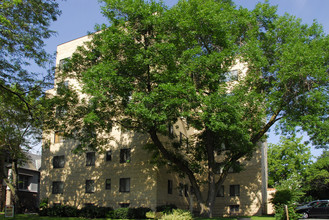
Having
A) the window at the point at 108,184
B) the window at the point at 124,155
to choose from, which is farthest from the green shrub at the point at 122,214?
the window at the point at 124,155

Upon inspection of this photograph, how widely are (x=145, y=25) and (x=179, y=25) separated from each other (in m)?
2.35

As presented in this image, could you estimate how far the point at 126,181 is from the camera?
29.9 m

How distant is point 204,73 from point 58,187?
72.5 feet

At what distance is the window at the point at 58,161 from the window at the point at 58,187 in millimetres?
1845

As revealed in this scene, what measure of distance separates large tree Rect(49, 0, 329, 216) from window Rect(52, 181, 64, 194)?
1175cm

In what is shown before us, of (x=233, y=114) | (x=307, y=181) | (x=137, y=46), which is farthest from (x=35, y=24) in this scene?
(x=307, y=181)

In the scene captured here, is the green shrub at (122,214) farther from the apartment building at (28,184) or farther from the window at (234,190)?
the apartment building at (28,184)

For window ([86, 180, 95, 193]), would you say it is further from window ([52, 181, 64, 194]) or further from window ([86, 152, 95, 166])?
window ([52, 181, 64, 194])

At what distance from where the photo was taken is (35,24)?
17.1 metres

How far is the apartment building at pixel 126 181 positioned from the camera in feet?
95.3

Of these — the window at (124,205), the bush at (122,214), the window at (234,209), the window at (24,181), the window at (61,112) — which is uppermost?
the window at (61,112)

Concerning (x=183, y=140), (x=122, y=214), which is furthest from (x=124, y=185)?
(x=183, y=140)

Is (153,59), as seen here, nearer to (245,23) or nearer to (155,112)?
(155,112)

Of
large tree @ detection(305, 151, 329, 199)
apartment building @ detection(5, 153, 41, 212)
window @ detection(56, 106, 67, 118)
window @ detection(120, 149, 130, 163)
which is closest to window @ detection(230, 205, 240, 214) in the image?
window @ detection(120, 149, 130, 163)
